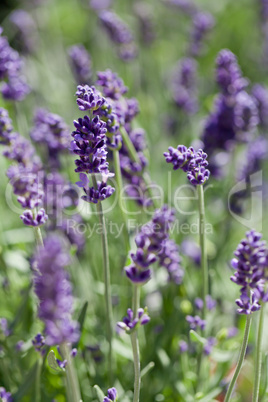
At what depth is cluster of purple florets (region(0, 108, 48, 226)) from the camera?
0.99m

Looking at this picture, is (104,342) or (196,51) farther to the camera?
(196,51)

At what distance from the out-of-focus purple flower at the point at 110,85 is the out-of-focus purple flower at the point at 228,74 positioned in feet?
1.43

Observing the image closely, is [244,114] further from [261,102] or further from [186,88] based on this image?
[186,88]

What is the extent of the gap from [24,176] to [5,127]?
0.30 meters

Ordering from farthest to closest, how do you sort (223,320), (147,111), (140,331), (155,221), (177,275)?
(147,111), (223,320), (140,331), (177,275), (155,221)

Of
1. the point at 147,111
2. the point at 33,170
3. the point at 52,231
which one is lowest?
the point at 52,231

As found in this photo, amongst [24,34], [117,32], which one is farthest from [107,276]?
[24,34]

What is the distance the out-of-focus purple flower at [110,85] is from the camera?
1321 millimetres

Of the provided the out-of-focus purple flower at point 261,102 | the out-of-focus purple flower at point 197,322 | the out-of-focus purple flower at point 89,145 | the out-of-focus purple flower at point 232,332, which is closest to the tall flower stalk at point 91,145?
the out-of-focus purple flower at point 89,145

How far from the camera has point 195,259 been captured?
169 cm

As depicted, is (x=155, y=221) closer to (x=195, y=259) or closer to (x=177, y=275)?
(x=177, y=275)

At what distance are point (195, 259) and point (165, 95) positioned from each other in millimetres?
1456

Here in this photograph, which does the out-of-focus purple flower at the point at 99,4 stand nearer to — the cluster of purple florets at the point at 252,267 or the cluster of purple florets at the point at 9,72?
the cluster of purple florets at the point at 9,72

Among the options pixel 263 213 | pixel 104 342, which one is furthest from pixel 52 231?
pixel 263 213
